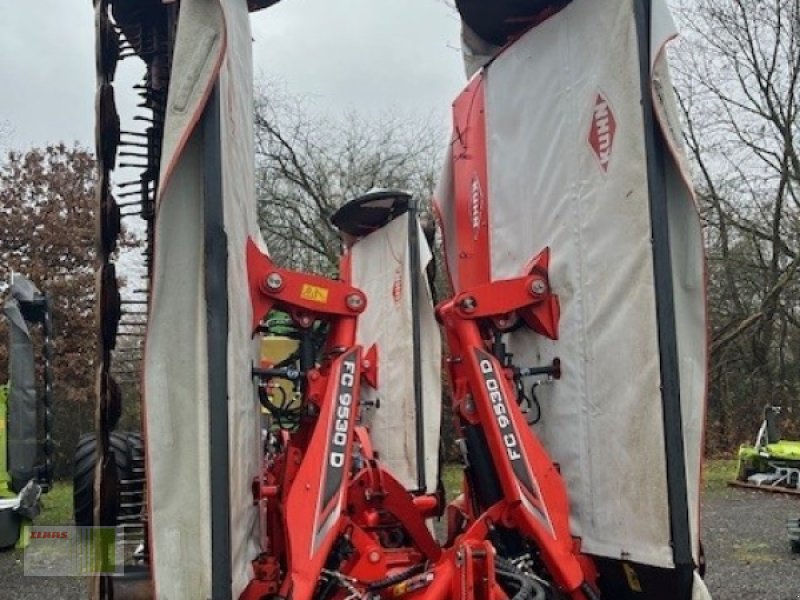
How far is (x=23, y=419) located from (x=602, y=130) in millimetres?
5770

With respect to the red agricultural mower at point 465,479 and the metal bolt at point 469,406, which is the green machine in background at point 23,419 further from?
the metal bolt at point 469,406

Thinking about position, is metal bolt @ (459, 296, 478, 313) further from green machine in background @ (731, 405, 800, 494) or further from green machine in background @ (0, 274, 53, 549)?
green machine in background @ (731, 405, 800, 494)

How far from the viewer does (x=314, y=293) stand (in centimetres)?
368

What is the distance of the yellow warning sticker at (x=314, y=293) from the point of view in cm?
365

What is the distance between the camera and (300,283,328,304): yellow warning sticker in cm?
365

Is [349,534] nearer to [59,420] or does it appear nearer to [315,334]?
[315,334]

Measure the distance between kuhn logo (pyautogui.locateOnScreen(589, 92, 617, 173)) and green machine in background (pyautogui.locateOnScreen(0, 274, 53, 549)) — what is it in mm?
5597

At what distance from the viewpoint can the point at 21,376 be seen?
7.39m

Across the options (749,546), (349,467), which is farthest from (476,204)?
(749,546)

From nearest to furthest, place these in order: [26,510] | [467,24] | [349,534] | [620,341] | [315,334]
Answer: [620,341]
[349,534]
[315,334]
[467,24]
[26,510]

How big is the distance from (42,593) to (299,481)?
5070 mm

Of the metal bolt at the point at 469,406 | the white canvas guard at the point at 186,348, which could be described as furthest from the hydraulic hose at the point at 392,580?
the metal bolt at the point at 469,406

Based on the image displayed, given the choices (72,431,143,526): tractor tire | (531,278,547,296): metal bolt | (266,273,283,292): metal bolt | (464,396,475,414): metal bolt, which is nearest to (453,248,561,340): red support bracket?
(531,278,547,296): metal bolt

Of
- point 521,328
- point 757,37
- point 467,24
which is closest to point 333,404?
point 521,328
